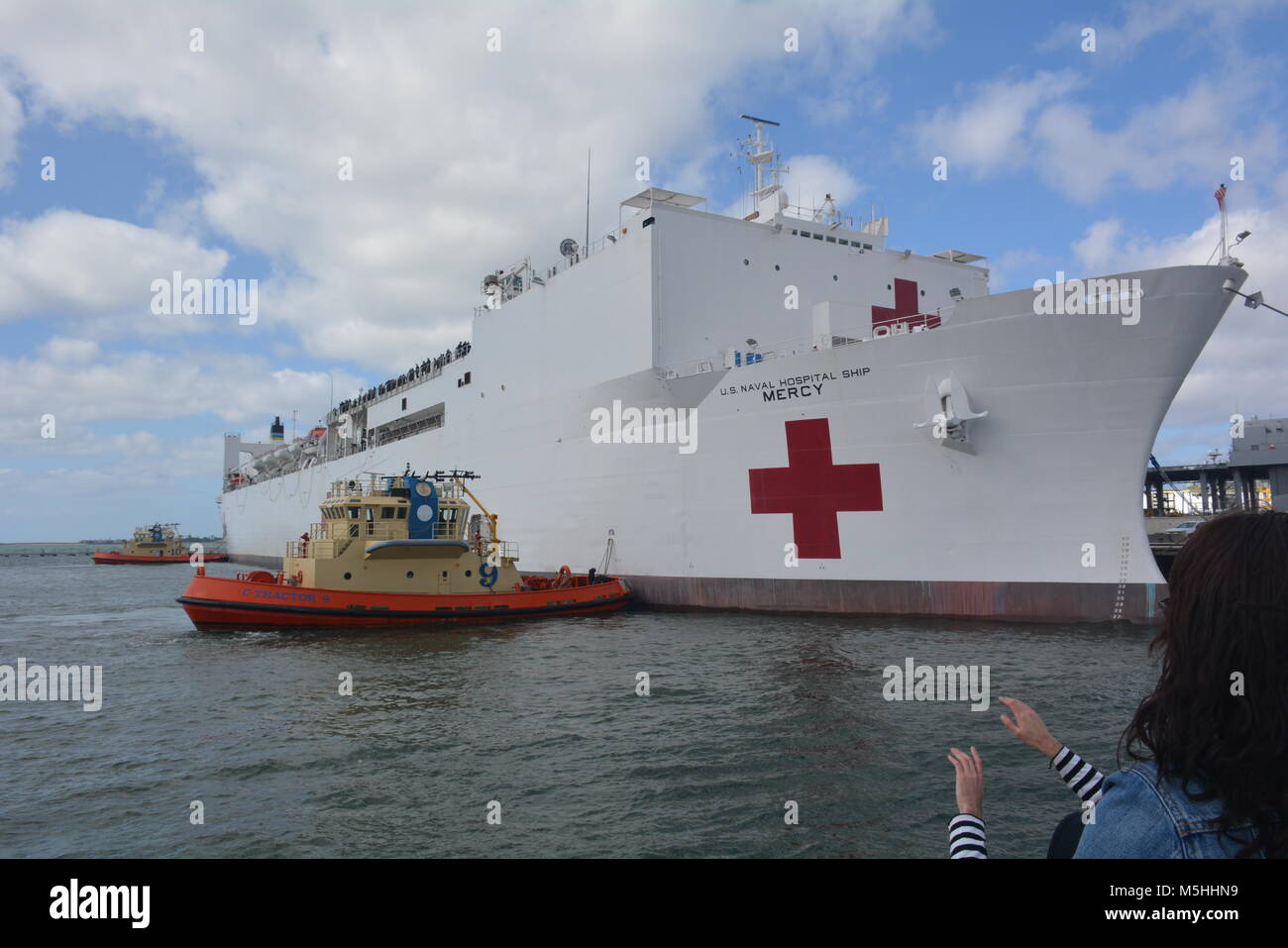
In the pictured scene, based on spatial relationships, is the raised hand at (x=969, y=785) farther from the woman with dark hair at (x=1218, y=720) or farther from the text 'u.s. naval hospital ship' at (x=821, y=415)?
the text 'u.s. naval hospital ship' at (x=821, y=415)

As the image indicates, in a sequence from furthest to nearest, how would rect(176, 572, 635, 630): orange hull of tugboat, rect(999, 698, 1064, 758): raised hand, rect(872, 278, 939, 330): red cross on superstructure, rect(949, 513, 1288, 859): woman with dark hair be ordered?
1. rect(872, 278, 939, 330): red cross on superstructure
2. rect(176, 572, 635, 630): orange hull of tugboat
3. rect(999, 698, 1064, 758): raised hand
4. rect(949, 513, 1288, 859): woman with dark hair

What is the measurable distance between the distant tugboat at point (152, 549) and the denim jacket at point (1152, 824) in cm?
4951

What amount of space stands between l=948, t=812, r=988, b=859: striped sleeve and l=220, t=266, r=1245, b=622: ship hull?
10.4 metres

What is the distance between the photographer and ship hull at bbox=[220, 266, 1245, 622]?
1017 cm

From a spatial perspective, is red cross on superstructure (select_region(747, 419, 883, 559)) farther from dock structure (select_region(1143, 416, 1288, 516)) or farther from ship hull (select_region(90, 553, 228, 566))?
ship hull (select_region(90, 553, 228, 566))

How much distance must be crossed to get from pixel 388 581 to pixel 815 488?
7.64 metres

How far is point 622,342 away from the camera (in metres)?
15.5

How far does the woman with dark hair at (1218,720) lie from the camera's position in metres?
0.97

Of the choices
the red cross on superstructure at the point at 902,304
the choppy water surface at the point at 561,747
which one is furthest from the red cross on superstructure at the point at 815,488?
the red cross on superstructure at the point at 902,304

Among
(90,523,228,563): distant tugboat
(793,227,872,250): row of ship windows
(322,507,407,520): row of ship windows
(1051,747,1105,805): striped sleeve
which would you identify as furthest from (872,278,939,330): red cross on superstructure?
(90,523,228,563): distant tugboat

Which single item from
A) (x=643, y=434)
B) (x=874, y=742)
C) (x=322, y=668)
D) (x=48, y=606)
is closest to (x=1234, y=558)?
(x=874, y=742)

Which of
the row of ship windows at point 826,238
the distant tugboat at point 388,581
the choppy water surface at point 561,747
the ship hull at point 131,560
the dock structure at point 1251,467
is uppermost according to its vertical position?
the row of ship windows at point 826,238
